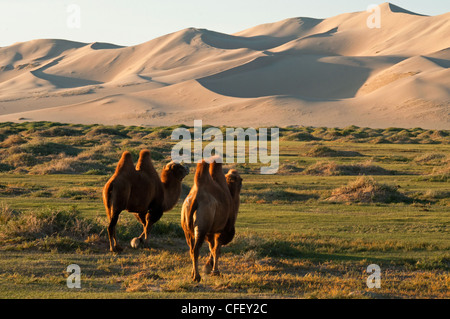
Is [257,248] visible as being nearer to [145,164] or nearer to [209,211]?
[145,164]

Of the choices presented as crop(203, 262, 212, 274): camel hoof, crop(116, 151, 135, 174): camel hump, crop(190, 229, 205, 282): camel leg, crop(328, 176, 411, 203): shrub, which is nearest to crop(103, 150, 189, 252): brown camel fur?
crop(116, 151, 135, 174): camel hump

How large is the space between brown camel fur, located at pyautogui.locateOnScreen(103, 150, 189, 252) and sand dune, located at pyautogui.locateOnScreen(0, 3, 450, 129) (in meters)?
79.2

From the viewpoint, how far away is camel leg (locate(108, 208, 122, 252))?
11515 mm

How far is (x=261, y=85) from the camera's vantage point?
135 m

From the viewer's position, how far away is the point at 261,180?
2708cm

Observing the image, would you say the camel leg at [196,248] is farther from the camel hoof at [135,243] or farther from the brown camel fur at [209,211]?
the camel hoof at [135,243]

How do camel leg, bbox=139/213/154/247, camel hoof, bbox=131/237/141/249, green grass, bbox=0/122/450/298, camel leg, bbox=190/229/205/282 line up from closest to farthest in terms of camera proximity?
camel leg, bbox=190/229/205/282
green grass, bbox=0/122/450/298
camel hoof, bbox=131/237/141/249
camel leg, bbox=139/213/154/247

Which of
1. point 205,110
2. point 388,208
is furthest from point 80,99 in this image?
point 388,208

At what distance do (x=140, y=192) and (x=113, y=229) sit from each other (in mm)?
835

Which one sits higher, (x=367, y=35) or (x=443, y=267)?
(x=367, y=35)

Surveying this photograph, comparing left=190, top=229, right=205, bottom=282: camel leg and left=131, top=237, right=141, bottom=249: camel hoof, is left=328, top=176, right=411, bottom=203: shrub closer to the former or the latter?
left=131, top=237, right=141, bottom=249: camel hoof
